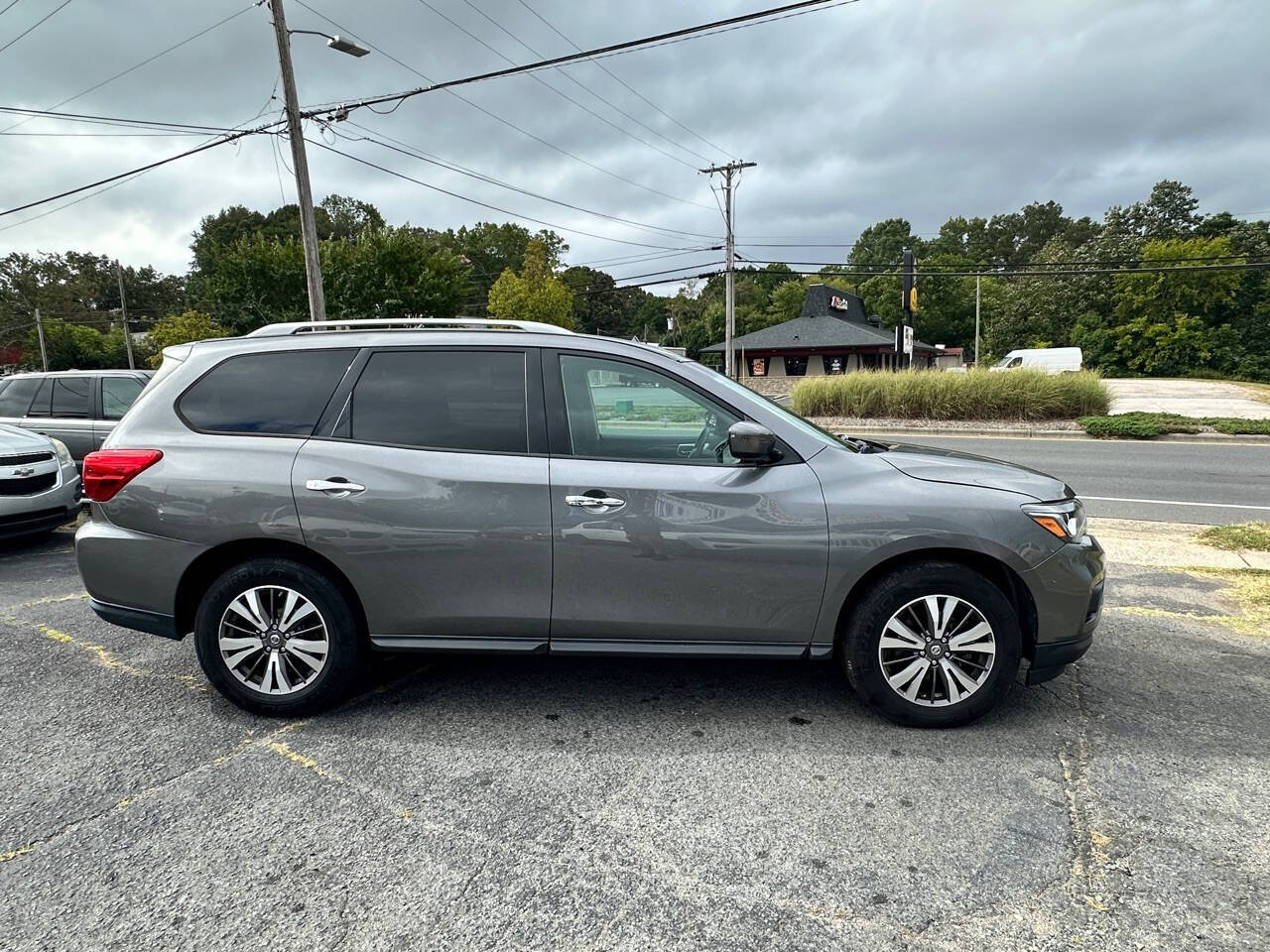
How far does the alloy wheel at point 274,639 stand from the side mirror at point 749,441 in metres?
2.08

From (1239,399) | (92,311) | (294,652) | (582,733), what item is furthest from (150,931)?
(92,311)

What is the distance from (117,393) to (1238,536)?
40.9 ft

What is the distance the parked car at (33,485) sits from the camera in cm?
654

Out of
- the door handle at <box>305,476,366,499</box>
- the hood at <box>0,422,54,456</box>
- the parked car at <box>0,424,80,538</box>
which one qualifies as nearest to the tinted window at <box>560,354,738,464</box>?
the door handle at <box>305,476,366,499</box>

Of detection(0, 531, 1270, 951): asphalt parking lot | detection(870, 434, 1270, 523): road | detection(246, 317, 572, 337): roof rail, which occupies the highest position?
detection(246, 317, 572, 337): roof rail

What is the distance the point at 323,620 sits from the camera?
331cm

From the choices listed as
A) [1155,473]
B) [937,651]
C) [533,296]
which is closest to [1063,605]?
[937,651]

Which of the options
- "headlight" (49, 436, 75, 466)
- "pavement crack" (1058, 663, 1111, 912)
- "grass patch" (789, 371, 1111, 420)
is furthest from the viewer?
"grass patch" (789, 371, 1111, 420)

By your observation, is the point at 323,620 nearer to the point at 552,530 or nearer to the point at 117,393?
the point at 552,530

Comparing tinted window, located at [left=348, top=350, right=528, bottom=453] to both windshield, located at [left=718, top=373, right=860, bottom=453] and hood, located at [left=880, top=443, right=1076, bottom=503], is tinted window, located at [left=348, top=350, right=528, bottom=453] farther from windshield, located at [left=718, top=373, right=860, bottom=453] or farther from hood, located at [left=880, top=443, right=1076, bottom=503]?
hood, located at [left=880, top=443, right=1076, bottom=503]

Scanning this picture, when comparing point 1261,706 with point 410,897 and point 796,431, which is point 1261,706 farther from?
point 410,897

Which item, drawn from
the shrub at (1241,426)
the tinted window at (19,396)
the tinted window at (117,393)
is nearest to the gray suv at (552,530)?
the tinted window at (117,393)

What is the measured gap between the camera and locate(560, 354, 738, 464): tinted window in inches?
130

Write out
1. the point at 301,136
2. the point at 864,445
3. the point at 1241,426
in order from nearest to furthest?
the point at 864,445 → the point at 301,136 → the point at 1241,426
